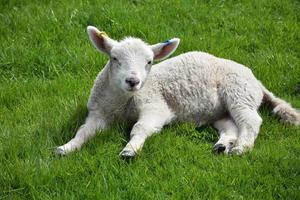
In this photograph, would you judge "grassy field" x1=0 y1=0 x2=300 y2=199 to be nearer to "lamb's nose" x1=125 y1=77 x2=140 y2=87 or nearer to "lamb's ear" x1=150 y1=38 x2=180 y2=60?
"lamb's nose" x1=125 y1=77 x2=140 y2=87

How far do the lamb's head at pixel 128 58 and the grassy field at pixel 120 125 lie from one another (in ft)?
2.08

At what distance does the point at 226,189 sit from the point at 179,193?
0.44m

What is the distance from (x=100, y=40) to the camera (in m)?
6.35

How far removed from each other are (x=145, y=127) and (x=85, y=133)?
2.12 feet

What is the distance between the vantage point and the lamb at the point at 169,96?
240 inches

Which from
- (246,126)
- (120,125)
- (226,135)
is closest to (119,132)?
(120,125)

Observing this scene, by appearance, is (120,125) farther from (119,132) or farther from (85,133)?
(85,133)

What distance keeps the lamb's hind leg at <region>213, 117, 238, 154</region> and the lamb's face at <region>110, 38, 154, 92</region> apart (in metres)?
1.05

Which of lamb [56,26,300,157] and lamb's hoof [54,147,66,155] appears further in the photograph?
lamb [56,26,300,157]

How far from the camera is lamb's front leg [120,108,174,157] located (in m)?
5.80

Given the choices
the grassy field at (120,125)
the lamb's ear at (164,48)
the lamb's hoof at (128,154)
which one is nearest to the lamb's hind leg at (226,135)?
the grassy field at (120,125)

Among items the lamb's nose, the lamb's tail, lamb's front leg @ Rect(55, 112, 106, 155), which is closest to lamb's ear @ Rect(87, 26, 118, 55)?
the lamb's nose

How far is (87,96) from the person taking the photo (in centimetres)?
721

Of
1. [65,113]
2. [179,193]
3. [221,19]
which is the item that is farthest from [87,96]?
[221,19]
